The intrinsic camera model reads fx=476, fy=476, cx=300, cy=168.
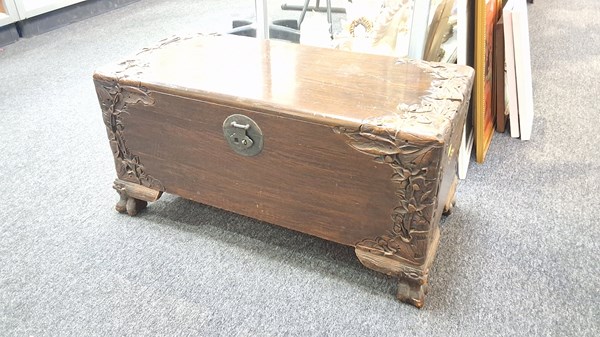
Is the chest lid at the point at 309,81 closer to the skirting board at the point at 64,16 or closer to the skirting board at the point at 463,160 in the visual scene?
the skirting board at the point at 463,160

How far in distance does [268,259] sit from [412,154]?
1.54 ft

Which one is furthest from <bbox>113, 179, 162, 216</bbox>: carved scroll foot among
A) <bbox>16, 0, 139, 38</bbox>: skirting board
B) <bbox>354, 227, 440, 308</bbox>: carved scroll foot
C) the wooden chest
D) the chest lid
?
<bbox>16, 0, 139, 38</bbox>: skirting board

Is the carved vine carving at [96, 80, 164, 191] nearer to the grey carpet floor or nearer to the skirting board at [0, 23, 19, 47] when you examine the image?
the grey carpet floor

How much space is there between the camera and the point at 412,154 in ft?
2.97

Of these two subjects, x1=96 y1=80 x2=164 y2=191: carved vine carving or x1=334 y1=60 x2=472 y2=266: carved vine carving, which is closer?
x1=334 y1=60 x2=472 y2=266: carved vine carving

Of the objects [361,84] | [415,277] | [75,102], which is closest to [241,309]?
[415,277]

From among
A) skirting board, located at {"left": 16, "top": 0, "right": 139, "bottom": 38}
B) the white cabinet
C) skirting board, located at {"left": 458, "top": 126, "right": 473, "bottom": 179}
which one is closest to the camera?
skirting board, located at {"left": 458, "top": 126, "right": 473, "bottom": 179}

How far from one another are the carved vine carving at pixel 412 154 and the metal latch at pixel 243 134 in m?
0.19

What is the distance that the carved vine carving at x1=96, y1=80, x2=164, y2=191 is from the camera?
1138 millimetres

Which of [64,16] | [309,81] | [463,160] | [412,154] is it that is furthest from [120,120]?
[64,16]

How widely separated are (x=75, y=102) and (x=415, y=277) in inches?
63.5

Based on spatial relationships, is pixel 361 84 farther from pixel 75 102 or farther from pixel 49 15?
pixel 49 15

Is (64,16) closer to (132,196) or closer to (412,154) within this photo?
(132,196)

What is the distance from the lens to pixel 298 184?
105 centimetres
